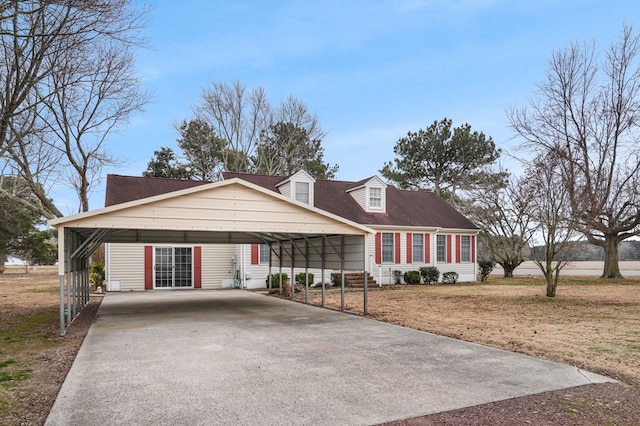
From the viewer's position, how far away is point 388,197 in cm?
2450

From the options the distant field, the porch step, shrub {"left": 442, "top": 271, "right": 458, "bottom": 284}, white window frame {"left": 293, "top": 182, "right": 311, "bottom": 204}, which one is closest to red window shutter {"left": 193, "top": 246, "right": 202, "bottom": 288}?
white window frame {"left": 293, "top": 182, "right": 311, "bottom": 204}

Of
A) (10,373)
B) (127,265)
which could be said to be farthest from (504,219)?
(10,373)

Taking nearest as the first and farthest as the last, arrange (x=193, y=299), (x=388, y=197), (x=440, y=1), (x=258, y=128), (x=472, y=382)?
(x=472, y=382)
(x=440, y=1)
(x=193, y=299)
(x=388, y=197)
(x=258, y=128)

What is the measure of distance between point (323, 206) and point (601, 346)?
14925 mm

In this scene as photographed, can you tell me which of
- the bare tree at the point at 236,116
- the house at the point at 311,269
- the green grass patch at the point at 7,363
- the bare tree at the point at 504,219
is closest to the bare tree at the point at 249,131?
the bare tree at the point at 236,116

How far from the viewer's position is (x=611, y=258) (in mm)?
26188

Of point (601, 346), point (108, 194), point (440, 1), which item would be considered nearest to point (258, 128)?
point (108, 194)

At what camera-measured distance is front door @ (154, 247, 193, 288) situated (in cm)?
2047

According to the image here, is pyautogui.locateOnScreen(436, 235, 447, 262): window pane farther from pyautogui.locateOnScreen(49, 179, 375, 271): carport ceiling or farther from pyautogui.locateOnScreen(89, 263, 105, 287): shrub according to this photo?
pyautogui.locateOnScreen(89, 263, 105, 287): shrub

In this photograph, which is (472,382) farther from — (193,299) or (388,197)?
(388,197)

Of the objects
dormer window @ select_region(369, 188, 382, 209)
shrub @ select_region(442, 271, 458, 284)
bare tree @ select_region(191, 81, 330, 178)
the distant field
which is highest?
Result: bare tree @ select_region(191, 81, 330, 178)

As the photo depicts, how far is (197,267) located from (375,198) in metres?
9.33

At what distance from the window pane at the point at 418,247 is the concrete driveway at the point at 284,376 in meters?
13.4

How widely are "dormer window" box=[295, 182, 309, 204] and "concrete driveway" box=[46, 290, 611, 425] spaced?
1136 centimetres
